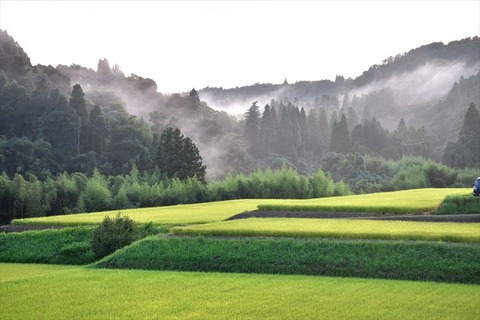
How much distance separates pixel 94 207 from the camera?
59.4 meters

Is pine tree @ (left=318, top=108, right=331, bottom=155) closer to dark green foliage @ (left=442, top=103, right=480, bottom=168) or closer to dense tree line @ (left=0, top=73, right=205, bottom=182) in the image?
dark green foliage @ (left=442, top=103, right=480, bottom=168)

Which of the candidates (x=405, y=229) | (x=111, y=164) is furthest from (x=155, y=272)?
(x=111, y=164)

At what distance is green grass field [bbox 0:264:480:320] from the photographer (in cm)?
1691

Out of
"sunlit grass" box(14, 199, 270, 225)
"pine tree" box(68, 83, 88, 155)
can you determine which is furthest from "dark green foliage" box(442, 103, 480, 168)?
"sunlit grass" box(14, 199, 270, 225)

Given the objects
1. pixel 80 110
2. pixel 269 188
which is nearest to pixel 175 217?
pixel 269 188

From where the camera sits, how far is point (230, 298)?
62.7ft

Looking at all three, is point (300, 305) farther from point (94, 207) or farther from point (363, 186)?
point (363, 186)

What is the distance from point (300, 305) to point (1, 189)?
45.9 meters

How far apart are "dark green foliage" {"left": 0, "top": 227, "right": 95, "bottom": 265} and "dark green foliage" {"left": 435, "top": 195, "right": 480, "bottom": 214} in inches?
722

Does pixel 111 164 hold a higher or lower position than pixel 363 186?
higher

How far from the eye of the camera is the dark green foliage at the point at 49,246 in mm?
34641

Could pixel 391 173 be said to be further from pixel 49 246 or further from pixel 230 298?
pixel 230 298

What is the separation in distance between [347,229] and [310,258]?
4458mm

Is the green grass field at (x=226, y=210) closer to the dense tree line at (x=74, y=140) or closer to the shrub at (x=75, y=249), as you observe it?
the shrub at (x=75, y=249)
